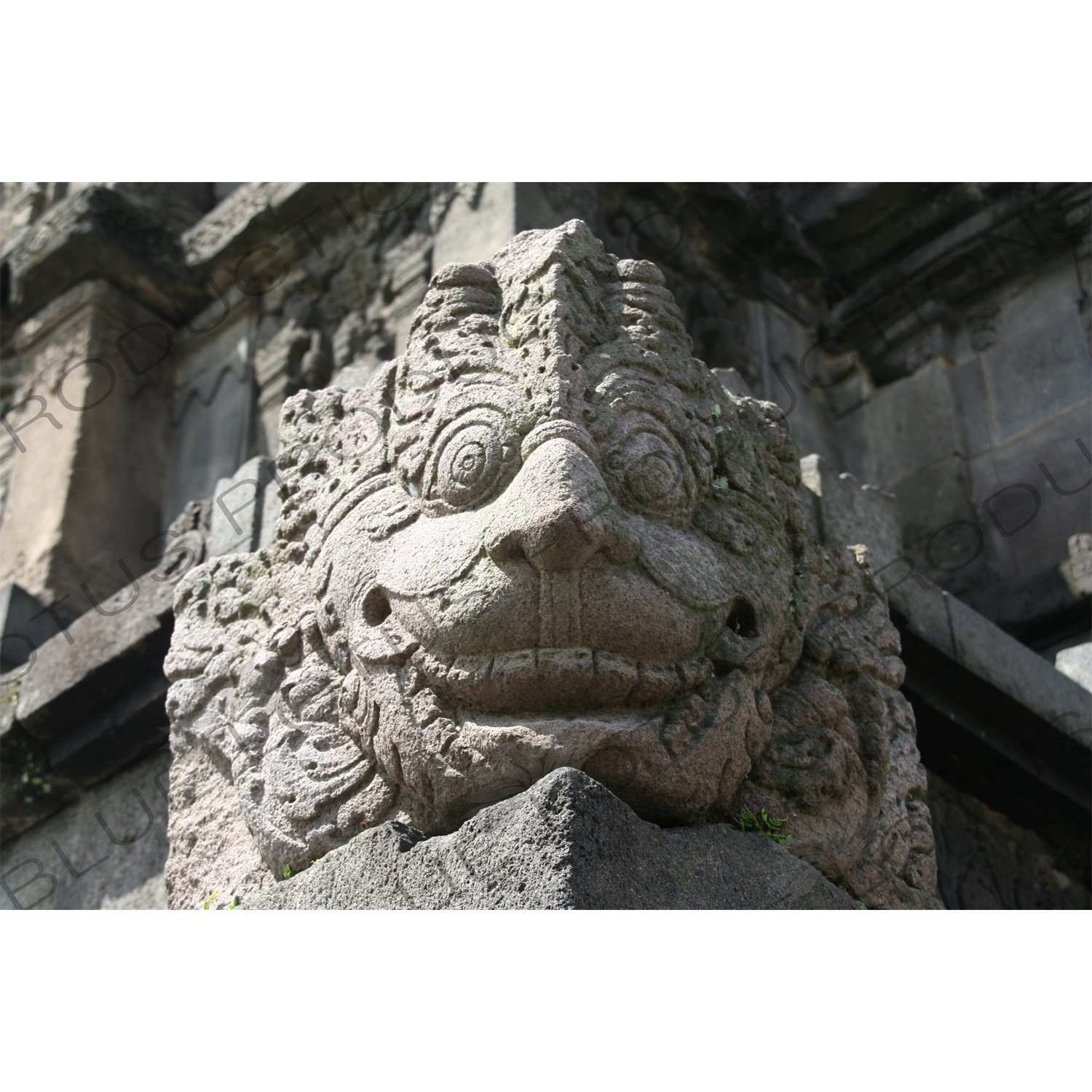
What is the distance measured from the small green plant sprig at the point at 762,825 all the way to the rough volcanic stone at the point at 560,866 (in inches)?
1.6

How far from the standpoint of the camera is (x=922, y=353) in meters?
6.17

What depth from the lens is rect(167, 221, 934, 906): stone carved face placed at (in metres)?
Result: 2.97

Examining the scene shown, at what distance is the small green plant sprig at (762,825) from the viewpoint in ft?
10.2

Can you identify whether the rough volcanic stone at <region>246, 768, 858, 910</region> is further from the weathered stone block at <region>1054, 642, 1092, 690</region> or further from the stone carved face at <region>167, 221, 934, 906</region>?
the weathered stone block at <region>1054, 642, 1092, 690</region>

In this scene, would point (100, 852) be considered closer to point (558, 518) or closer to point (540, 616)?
point (540, 616)

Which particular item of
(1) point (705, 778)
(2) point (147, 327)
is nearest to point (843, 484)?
(1) point (705, 778)

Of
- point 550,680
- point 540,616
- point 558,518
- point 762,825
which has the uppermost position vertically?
point 558,518

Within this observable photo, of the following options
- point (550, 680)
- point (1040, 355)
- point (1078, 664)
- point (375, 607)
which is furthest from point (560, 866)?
point (1040, 355)

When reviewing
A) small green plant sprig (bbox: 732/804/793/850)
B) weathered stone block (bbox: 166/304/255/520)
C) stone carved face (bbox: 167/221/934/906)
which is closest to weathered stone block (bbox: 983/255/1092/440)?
stone carved face (bbox: 167/221/934/906)

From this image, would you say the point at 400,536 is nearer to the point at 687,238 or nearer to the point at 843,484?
the point at 843,484

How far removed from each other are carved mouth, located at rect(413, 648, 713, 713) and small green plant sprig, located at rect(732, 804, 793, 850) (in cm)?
29

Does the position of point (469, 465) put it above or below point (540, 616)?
above

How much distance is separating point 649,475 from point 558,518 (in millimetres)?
320

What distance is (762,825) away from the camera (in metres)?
3.12
